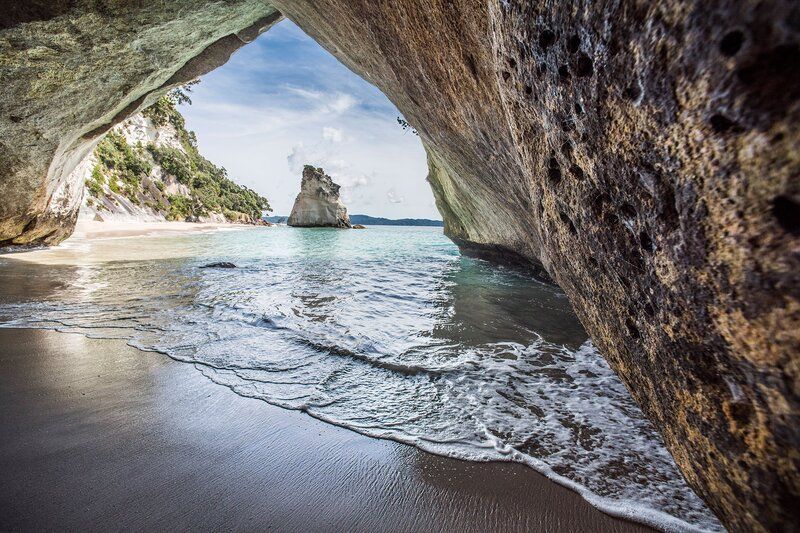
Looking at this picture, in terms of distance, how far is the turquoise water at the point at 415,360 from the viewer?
7.80ft

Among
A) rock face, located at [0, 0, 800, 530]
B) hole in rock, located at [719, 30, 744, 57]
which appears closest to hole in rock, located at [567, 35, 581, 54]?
rock face, located at [0, 0, 800, 530]

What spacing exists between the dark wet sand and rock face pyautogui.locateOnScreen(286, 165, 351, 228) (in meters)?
56.8

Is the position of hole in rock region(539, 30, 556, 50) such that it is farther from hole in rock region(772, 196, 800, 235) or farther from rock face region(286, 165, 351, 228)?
rock face region(286, 165, 351, 228)

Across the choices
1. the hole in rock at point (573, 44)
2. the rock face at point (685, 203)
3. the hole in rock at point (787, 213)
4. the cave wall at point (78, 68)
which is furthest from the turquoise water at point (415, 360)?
the cave wall at point (78, 68)

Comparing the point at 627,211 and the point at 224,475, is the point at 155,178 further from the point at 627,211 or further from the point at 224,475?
the point at 627,211

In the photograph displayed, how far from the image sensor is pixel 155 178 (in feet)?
146

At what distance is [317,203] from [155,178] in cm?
2188

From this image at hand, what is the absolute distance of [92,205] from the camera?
98.7 ft

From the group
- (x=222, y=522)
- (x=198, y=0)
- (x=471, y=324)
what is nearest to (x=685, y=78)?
(x=222, y=522)

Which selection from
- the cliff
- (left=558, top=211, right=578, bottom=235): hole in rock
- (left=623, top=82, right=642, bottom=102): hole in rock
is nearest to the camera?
(left=623, top=82, right=642, bottom=102): hole in rock

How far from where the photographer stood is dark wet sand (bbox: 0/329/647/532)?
1.78 meters

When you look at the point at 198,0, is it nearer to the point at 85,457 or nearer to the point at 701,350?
the point at 85,457

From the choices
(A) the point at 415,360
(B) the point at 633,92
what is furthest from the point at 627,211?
(A) the point at 415,360

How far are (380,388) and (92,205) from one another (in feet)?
121
